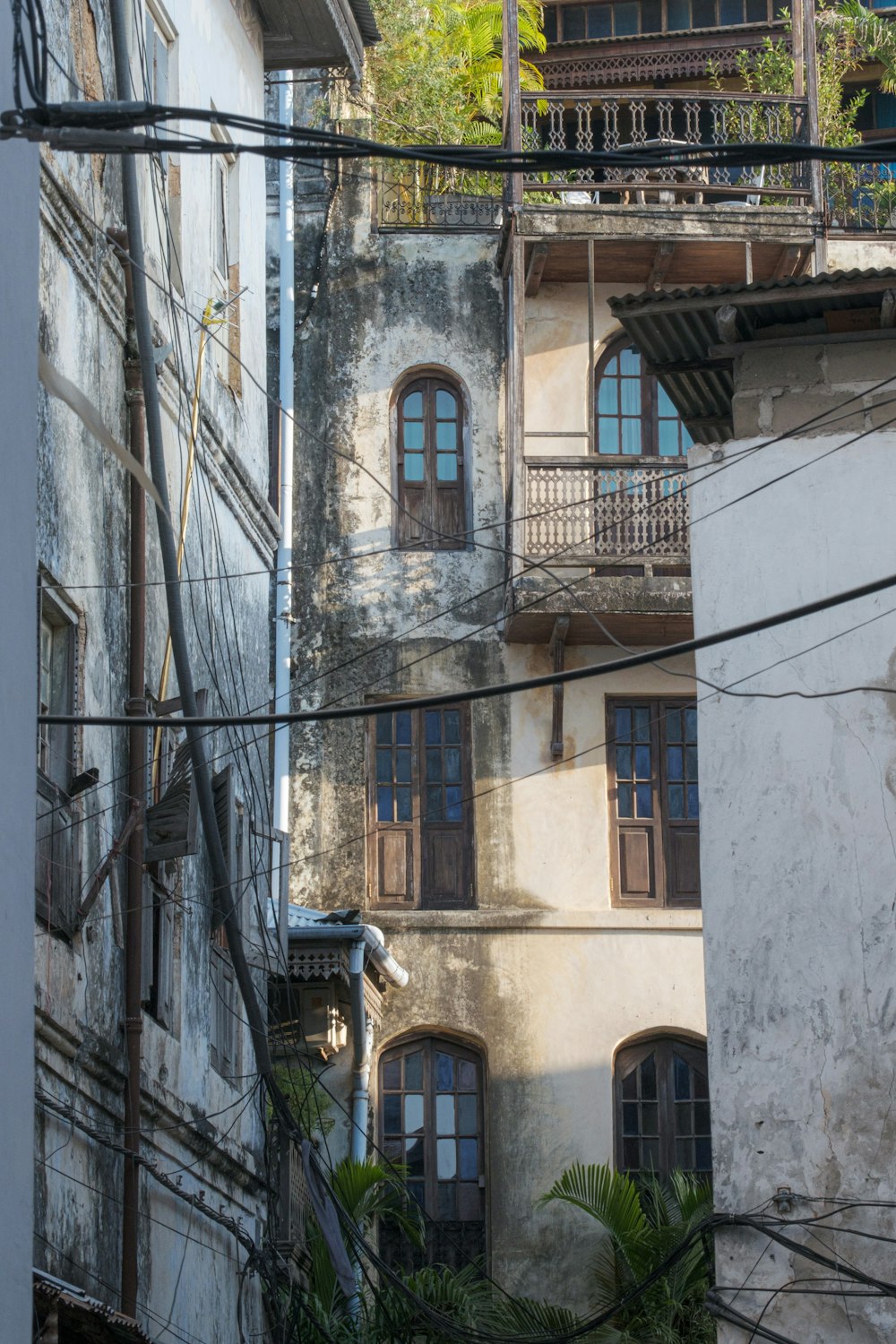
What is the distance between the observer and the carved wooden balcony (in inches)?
798

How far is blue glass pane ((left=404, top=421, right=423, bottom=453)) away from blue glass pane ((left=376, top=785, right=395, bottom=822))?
3648 millimetres

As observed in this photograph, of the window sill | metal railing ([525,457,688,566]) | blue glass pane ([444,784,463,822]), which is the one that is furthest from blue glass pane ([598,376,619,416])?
the window sill

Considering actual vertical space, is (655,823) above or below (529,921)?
above

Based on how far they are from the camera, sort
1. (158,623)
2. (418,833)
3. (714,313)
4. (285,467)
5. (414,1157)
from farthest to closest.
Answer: (285,467), (418,833), (414,1157), (158,623), (714,313)

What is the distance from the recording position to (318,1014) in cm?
1952

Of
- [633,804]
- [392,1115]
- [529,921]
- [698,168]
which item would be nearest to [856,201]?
[698,168]

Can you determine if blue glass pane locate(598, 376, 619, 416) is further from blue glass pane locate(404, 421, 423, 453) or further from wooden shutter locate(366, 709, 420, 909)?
wooden shutter locate(366, 709, 420, 909)

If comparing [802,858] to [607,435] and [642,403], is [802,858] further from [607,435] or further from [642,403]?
[642,403]

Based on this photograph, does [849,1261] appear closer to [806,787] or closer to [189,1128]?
[806,787]

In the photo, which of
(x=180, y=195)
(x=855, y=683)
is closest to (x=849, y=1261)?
(x=855, y=683)

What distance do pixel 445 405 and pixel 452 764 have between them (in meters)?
3.85

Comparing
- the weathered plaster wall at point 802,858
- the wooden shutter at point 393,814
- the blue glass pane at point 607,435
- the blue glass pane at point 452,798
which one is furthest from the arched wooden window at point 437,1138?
the weathered plaster wall at point 802,858

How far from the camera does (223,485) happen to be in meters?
14.9

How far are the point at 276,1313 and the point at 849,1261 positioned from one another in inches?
190
